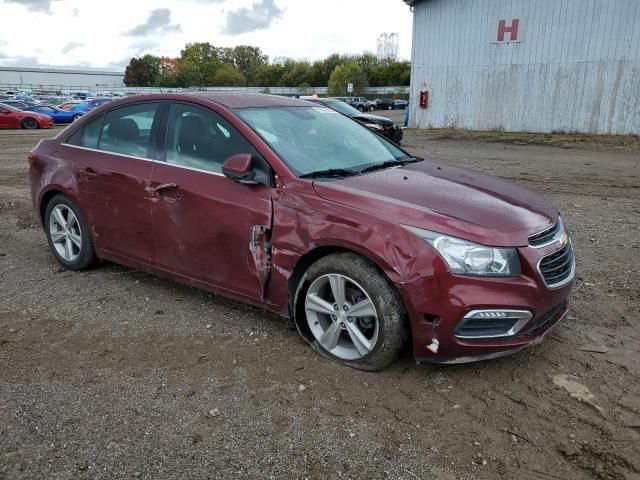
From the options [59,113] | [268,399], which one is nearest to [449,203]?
[268,399]

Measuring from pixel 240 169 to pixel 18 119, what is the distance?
26570mm

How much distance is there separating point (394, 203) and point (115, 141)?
2.68 metres

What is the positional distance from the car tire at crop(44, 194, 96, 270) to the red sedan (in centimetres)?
2400

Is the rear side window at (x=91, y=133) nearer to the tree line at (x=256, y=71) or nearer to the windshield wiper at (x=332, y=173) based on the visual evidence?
the windshield wiper at (x=332, y=173)

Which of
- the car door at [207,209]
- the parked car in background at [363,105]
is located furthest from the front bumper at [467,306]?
the parked car in background at [363,105]

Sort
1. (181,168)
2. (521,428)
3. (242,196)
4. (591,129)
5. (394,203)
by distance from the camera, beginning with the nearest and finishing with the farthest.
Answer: (521,428)
(394,203)
(242,196)
(181,168)
(591,129)

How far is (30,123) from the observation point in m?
26.1

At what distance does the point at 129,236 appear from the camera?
4.43 m

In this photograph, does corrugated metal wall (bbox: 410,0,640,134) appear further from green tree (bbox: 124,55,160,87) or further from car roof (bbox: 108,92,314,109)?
green tree (bbox: 124,55,160,87)

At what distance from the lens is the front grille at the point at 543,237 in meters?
3.13

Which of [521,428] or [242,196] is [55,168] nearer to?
[242,196]

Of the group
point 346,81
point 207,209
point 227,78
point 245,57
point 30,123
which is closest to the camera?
point 207,209

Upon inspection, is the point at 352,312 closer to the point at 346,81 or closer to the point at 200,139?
the point at 200,139

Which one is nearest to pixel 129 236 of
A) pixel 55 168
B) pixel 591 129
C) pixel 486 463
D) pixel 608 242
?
pixel 55 168
